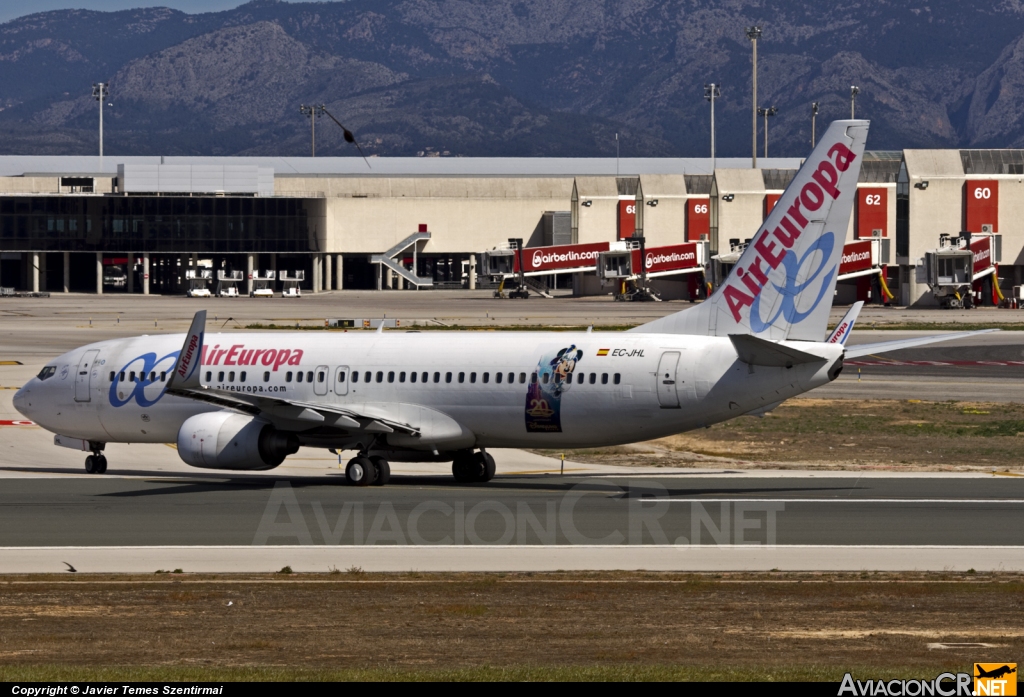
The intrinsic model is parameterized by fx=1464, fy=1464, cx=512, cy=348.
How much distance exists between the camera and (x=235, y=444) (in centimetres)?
3562

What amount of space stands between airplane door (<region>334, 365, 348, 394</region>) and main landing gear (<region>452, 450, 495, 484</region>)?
3399mm

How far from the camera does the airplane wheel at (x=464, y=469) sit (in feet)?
122

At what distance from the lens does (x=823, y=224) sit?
32.7m

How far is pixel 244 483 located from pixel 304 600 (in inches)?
653

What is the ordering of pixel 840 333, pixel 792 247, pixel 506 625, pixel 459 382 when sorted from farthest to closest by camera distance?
1. pixel 459 382
2. pixel 840 333
3. pixel 792 247
4. pixel 506 625

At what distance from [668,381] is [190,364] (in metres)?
10.9

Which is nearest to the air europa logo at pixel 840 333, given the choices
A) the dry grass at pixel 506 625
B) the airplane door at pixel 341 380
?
the dry grass at pixel 506 625

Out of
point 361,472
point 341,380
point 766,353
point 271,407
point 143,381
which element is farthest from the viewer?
point 143,381

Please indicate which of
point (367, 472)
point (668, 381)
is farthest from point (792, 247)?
point (367, 472)

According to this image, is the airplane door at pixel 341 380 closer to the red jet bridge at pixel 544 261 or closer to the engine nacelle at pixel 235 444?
the engine nacelle at pixel 235 444

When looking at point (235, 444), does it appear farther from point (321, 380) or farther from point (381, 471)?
point (381, 471)

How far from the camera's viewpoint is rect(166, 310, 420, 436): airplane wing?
33469 mm

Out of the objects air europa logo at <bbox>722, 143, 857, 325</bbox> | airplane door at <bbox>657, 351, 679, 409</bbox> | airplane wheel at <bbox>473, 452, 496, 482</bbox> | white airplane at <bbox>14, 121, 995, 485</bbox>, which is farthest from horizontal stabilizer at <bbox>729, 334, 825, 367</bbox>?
airplane wheel at <bbox>473, 452, 496, 482</bbox>

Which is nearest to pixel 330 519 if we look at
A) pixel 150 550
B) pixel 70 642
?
pixel 150 550
